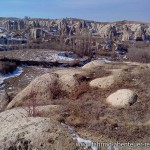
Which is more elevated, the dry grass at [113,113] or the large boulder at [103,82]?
the large boulder at [103,82]

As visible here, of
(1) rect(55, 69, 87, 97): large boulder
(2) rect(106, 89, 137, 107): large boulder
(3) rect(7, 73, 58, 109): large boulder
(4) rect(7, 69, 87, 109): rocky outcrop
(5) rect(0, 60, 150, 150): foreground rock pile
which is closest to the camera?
(5) rect(0, 60, 150, 150): foreground rock pile

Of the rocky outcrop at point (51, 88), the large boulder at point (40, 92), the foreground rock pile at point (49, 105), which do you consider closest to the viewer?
the foreground rock pile at point (49, 105)

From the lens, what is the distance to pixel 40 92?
16.2 meters

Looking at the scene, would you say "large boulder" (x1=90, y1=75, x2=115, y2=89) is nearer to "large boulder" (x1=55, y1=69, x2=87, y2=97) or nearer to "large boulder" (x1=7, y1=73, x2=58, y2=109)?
"large boulder" (x1=55, y1=69, x2=87, y2=97)

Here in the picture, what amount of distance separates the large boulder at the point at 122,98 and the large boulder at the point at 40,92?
336 centimetres

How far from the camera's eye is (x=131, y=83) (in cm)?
1538

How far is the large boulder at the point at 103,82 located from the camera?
15.4 meters

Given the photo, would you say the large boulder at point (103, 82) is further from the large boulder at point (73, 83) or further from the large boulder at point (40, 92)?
the large boulder at point (40, 92)

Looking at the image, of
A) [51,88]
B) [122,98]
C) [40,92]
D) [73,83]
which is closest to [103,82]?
[73,83]

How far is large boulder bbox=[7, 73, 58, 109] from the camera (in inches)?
625

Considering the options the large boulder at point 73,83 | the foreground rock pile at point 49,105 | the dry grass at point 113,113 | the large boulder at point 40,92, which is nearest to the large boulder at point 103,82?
the foreground rock pile at point 49,105

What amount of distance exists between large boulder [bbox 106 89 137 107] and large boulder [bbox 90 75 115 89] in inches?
52.3

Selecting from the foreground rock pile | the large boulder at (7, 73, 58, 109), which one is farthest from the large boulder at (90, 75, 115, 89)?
the large boulder at (7, 73, 58, 109)

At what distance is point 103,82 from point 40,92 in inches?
129
